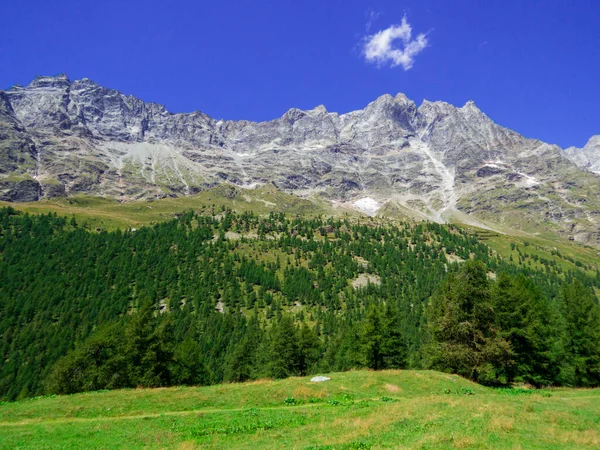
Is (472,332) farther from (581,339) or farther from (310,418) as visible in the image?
(310,418)

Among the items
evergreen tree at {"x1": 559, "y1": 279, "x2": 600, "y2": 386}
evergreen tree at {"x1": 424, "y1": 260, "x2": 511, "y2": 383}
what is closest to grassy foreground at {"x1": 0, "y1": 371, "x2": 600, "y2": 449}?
evergreen tree at {"x1": 424, "y1": 260, "x2": 511, "y2": 383}

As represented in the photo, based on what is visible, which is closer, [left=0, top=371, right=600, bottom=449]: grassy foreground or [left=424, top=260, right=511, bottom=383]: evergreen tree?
[left=0, top=371, right=600, bottom=449]: grassy foreground

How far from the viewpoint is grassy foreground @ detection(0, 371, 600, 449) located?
16.4 metres

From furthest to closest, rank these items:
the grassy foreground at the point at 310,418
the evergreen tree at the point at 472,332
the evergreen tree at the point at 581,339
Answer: the evergreen tree at the point at 581,339 < the evergreen tree at the point at 472,332 < the grassy foreground at the point at 310,418

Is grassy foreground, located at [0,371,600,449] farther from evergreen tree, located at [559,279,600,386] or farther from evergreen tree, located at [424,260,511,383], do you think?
evergreen tree, located at [559,279,600,386]

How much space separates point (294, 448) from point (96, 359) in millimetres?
61661

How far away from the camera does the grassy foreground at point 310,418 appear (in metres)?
16.4

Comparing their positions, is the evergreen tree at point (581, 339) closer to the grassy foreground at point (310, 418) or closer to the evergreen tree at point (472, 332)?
the evergreen tree at point (472, 332)

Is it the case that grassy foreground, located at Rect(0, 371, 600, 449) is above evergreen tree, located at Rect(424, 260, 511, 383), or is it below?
below

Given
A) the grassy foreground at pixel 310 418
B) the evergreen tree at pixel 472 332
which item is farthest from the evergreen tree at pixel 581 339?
the grassy foreground at pixel 310 418

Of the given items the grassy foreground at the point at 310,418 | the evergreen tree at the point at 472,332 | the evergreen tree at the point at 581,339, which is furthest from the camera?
the evergreen tree at the point at 581,339

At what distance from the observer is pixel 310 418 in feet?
74.5

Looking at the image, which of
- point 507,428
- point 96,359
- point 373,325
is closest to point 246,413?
point 507,428

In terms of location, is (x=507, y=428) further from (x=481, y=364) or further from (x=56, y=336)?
(x=56, y=336)
